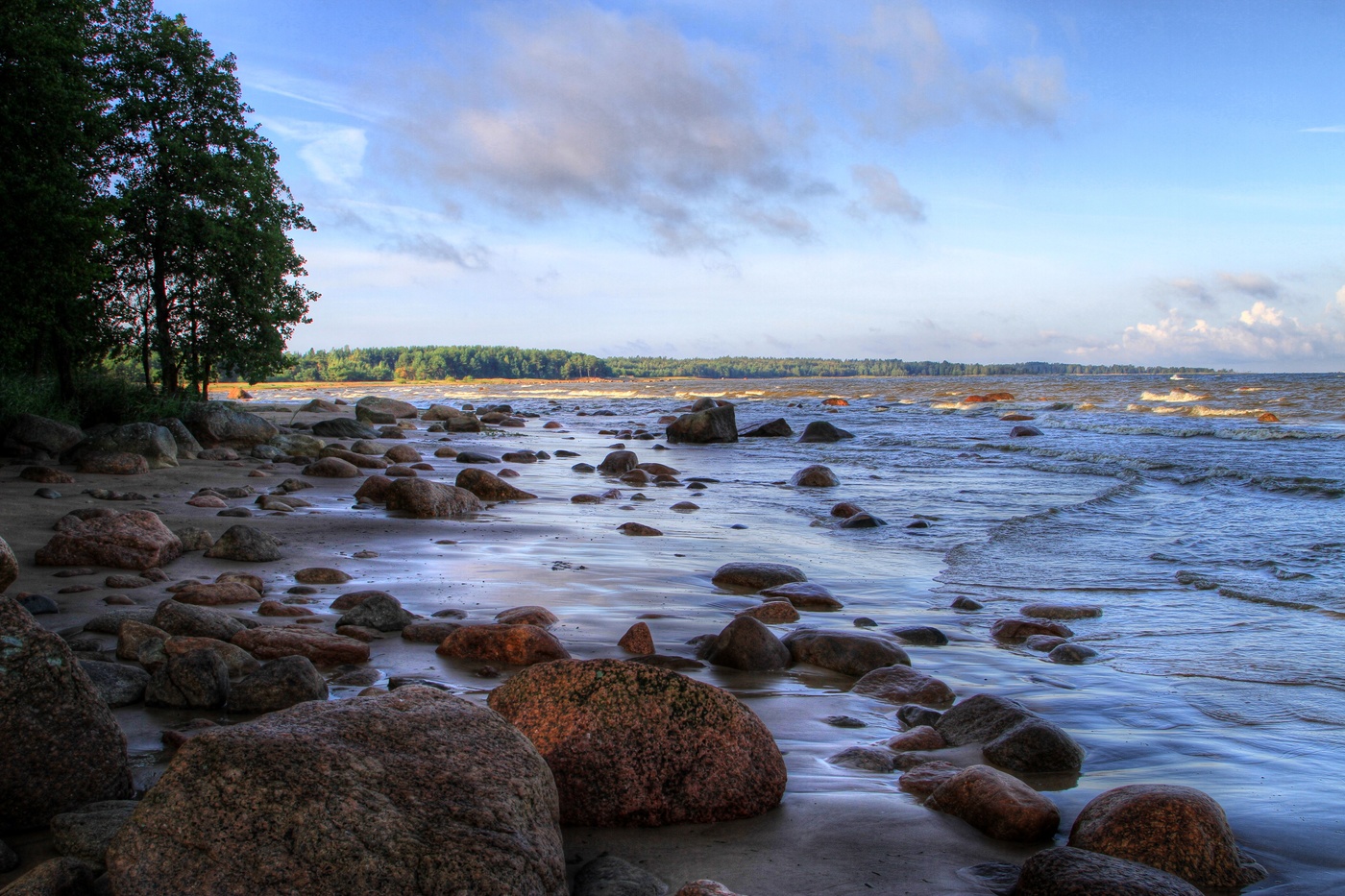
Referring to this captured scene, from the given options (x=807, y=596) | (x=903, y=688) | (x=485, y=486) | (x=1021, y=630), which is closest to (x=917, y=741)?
(x=903, y=688)

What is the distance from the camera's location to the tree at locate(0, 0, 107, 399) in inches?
458

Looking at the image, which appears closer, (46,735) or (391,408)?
(46,735)

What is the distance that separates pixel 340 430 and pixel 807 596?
622 inches

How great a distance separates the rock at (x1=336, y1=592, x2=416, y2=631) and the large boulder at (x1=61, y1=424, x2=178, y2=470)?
7989 mm

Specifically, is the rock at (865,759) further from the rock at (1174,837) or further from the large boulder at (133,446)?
the large boulder at (133,446)

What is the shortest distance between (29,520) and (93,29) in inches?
513

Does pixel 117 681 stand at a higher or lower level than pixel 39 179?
lower

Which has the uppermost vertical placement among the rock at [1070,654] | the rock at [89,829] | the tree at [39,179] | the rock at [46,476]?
the tree at [39,179]

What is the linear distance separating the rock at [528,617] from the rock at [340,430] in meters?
15.3

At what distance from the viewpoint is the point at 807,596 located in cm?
640

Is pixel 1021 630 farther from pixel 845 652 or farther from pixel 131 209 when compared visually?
pixel 131 209

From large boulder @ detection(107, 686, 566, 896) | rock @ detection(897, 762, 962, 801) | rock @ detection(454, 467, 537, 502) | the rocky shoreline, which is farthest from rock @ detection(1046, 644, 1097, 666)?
rock @ detection(454, 467, 537, 502)

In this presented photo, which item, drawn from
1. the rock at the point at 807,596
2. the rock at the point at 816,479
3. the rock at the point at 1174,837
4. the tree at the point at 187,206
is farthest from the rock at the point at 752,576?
the tree at the point at 187,206

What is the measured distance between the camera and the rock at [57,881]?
2.07 m
